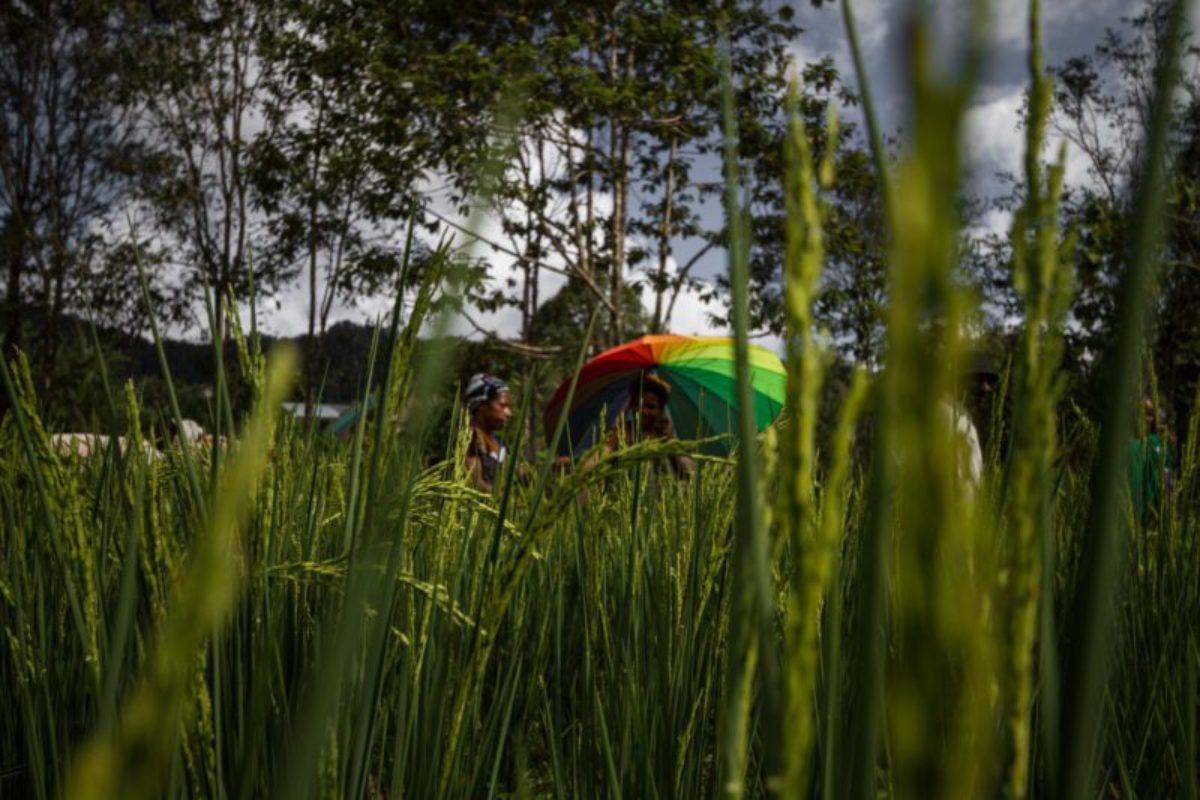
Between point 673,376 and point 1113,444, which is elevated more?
point 673,376

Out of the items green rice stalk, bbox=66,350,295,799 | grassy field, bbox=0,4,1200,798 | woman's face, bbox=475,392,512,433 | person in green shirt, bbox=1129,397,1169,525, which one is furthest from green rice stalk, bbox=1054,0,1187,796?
woman's face, bbox=475,392,512,433

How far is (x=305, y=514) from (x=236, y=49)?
53.0ft

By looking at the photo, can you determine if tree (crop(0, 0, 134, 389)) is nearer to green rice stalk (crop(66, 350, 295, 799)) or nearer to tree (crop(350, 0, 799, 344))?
tree (crop(350, 0, 799, 344))

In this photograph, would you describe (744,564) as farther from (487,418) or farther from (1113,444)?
(487,418)

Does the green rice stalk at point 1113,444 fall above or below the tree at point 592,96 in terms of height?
below

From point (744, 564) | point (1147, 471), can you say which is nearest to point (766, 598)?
point (744, 564)

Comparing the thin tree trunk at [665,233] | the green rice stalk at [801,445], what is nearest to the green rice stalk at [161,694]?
the green rice stalk at [801,445]

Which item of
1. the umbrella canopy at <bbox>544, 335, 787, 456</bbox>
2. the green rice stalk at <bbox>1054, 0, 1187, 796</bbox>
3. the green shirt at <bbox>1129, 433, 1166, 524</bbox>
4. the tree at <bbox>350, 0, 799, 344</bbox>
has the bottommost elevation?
the green shirt at <bbox>1129, 433, 1166, 524</bbox>

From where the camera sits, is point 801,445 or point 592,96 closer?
point 801,445

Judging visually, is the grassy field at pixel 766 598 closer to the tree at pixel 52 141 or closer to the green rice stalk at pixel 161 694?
the green rice stalk at pixel 161 694

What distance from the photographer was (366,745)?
64 centimetres

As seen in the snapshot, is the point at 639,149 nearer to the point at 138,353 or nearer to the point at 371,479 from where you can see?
the point at 138,353

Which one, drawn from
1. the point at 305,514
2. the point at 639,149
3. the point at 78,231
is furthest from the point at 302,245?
the point at 305,514

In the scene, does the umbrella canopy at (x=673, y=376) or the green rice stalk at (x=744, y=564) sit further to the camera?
the umbrella canopy at (x=673, y=376)
